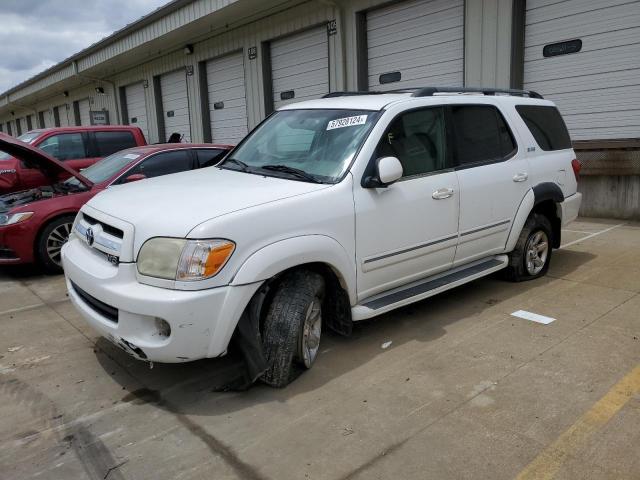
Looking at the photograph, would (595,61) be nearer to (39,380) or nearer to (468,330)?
(468,330)

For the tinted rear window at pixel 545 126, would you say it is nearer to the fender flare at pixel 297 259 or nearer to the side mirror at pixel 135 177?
the fender flare at pixel 297 259

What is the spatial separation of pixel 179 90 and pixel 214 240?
658 inches

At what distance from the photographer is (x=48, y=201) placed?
6.11m

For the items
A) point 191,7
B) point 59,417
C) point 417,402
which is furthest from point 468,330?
point 191,7

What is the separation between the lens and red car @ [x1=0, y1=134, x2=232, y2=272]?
5.89 meters

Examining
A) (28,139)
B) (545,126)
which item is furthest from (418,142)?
(28,139)

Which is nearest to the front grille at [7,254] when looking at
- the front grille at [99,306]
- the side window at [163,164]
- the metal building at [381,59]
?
the side window at [163,164]

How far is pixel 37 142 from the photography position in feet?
30.5

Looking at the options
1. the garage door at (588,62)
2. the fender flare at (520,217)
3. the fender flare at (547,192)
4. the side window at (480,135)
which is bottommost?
the fender flare at (520,217)

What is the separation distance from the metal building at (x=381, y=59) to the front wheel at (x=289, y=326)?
7.00 m

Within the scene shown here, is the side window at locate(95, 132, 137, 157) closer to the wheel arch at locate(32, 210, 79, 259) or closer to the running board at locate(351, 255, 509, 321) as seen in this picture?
the wheel arch at locate(32, 210, 79, 259)

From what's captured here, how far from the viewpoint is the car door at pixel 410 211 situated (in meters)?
3.66

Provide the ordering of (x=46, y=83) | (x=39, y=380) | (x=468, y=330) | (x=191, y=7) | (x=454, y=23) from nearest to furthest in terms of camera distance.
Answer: (x=39, y=380) → (x=468, y=330) → (x=454, y=23) → (x=191, y=7) → (x=46, y=83)

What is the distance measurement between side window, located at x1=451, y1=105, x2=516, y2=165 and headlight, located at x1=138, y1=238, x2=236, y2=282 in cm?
232
